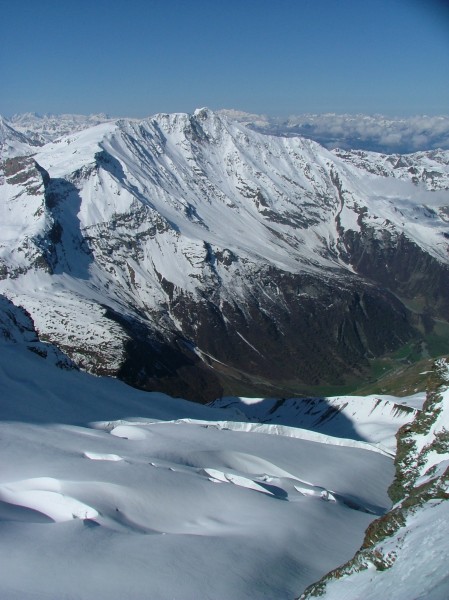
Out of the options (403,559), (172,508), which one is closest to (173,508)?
(172,508)

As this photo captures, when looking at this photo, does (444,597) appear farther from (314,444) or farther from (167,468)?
(314,444)

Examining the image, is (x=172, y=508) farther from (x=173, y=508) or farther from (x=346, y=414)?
(x=346, y=414)

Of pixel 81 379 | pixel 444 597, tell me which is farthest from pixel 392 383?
pixel 444 597

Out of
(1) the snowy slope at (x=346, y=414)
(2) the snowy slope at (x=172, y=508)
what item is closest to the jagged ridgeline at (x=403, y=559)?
(2) the snowy slope at (x=172, y=508)

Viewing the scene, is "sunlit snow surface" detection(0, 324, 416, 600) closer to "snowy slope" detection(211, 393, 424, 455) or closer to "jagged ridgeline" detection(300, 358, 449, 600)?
"jagged ridgeline" detection(300, 358, 449, 600)

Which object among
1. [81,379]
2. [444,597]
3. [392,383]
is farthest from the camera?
[392,383]

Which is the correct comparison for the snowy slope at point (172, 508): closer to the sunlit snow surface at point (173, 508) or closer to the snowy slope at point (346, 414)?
the sunlit snow surface at point (173, 508)
